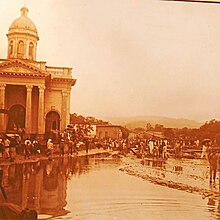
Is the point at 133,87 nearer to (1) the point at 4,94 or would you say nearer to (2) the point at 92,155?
(2) the point at 92,155

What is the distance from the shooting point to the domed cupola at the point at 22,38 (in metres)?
3.51

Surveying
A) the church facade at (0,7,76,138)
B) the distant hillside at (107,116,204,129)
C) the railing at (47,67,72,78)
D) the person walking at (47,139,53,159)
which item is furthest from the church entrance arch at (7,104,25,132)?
the distant hillside at (107,116,204,129)

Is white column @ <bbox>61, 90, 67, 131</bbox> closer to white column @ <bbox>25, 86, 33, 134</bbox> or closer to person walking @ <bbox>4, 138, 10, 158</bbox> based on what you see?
white column @ <bbox>25, 86, 33, 134</bbox>

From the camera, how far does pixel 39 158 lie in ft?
11.5

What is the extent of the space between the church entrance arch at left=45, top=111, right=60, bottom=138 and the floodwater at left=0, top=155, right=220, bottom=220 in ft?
0.72

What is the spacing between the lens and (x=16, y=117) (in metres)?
3.49

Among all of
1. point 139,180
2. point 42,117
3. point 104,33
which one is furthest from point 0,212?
point 104,33

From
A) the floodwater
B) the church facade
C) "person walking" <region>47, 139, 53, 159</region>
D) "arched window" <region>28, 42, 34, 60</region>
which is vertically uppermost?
"arched window" <region>28, 42, 34, 60</region>

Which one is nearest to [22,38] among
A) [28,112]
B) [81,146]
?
[28,112]

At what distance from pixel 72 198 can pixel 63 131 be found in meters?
0.53

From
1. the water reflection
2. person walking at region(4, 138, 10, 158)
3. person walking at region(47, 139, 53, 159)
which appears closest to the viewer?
the water reflection

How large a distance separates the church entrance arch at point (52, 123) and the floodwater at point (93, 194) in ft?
0.72

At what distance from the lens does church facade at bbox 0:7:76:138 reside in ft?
11.4

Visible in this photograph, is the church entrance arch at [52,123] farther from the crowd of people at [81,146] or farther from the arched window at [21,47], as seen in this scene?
the arched window at [21,47]
